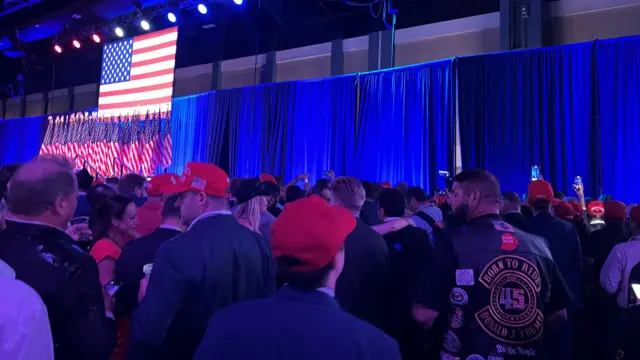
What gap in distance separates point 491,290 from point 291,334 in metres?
1.47

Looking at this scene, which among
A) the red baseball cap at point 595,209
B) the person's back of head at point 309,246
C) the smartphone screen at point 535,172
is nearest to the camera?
the person's back of head at point 309,246

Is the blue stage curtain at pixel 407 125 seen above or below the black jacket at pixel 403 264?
above

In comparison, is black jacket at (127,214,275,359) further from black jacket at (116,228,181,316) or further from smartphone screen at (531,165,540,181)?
smartphone screen at (531,165,540,181)

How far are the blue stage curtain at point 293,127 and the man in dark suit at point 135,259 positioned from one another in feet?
28.4

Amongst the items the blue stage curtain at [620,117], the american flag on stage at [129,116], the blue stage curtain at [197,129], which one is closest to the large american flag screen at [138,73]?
the american flag on stage at [129,116]

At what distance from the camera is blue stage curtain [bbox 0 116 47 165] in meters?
17.6

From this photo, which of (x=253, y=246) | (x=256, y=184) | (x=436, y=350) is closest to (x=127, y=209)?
(x=256, y=184)

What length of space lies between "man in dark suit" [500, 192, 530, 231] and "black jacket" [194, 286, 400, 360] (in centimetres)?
304

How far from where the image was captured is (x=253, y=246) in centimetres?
232

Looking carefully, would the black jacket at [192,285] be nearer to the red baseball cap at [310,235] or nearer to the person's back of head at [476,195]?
the red baseball cap at [310,235]

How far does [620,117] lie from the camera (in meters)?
8.30

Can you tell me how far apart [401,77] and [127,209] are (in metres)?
8.58

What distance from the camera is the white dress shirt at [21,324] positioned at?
1083 millimetres

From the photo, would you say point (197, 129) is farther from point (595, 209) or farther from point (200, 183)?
point (200, 183)
